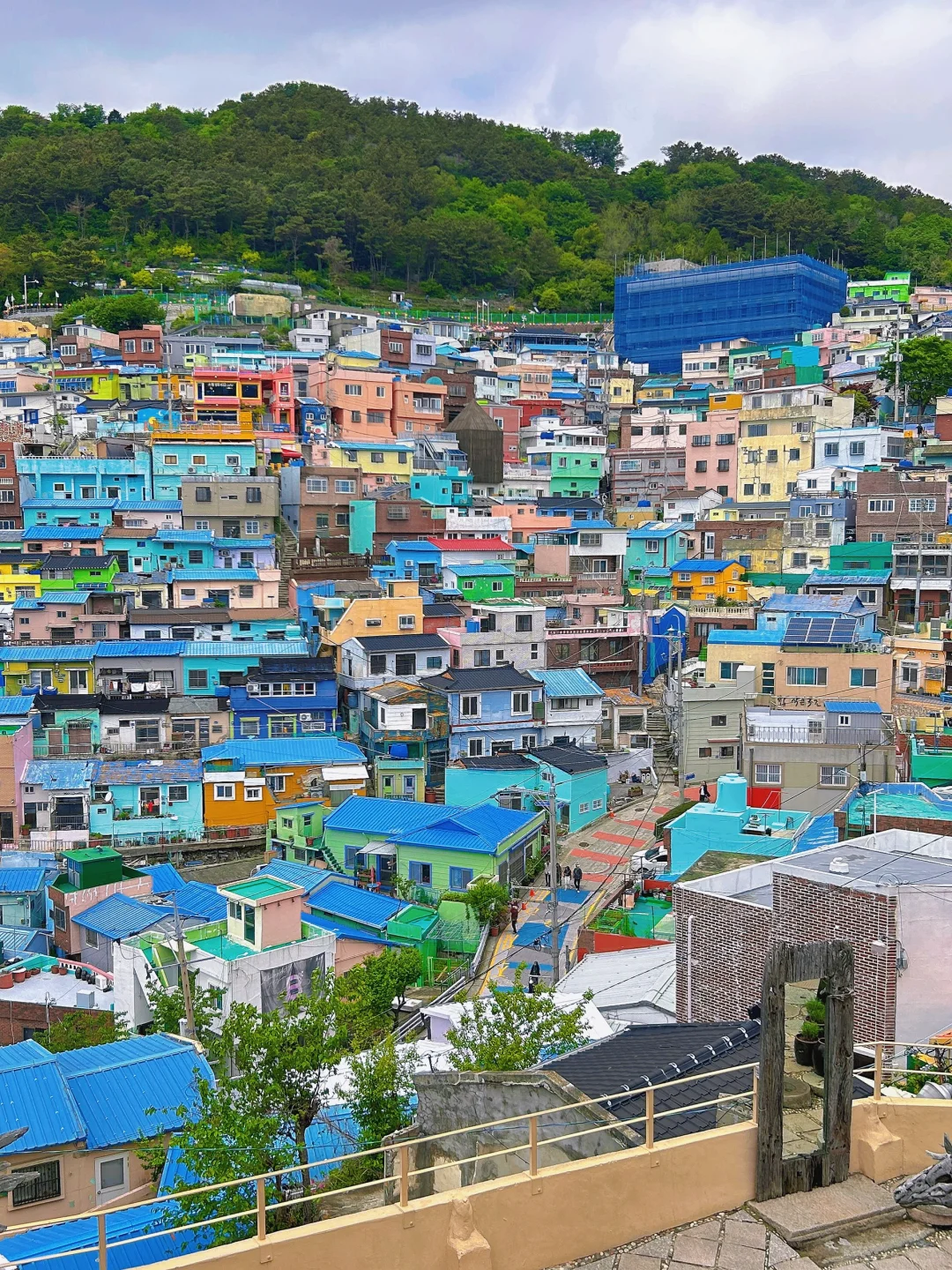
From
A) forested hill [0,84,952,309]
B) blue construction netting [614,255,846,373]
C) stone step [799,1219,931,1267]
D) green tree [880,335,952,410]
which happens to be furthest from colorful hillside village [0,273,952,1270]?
forested hill [0,84,952,309]

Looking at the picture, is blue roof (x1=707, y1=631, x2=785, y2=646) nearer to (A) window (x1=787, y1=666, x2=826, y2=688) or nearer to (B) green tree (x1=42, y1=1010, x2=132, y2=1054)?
(A) window (x1=787, y1=666, x2=826, y2=688)

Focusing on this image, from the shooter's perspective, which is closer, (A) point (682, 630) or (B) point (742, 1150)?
(B) point (742, 1150)

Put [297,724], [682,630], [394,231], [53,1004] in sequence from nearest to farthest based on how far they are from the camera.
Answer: [53,1004]
[297,724]
[682,630]
[394,231]

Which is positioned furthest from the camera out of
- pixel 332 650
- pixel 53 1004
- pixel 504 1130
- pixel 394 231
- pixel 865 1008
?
pixel 394 231

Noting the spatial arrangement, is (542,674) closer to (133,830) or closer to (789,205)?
(133,830)

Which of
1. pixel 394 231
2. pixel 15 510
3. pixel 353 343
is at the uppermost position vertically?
pixel 394 231

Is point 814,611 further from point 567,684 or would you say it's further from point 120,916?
point 120,916

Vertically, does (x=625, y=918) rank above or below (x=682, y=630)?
below

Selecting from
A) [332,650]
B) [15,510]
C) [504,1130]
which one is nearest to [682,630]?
[332,650]
